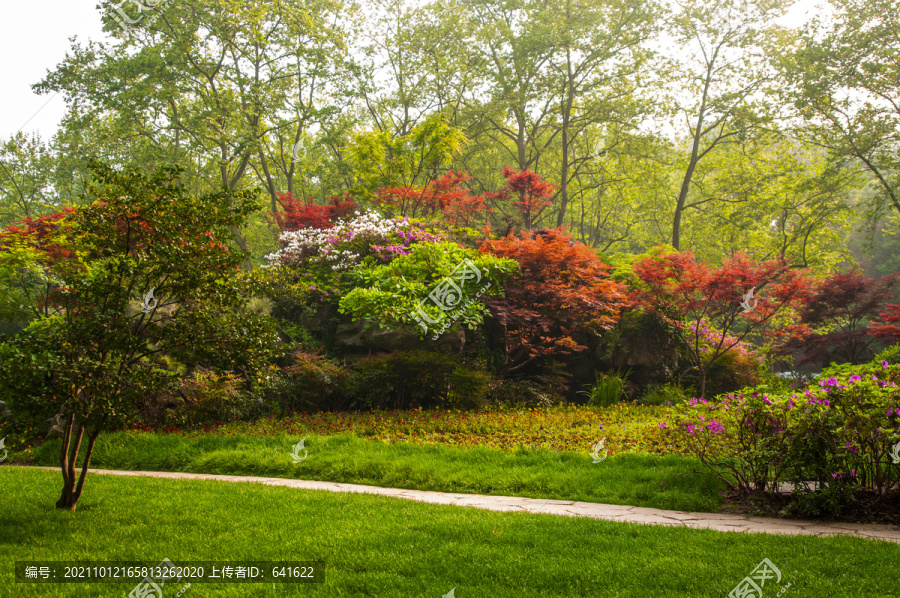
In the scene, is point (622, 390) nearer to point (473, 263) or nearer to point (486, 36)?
point (473, 263)

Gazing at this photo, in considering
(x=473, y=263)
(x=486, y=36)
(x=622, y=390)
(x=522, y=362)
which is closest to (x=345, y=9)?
(x=486, y=36)

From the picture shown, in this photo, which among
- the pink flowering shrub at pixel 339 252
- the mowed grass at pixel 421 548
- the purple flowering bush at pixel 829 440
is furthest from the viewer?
the pink flowering shrub at pixel 339 252

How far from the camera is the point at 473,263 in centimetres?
977

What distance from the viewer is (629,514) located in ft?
14.7

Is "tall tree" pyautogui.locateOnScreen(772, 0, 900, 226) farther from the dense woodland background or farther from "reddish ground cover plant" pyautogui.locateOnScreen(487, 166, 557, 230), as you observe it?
"reddish ground cover plant" pyautogui.locateOnScreen(487, 166, 557, 230)

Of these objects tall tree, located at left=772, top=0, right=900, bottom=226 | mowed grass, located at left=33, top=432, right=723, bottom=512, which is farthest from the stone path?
tall tree, located at left=772, top=0, right=900, bottom=226

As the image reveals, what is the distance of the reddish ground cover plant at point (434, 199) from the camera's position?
12820 millimetres

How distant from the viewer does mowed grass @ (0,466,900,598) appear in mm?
2846

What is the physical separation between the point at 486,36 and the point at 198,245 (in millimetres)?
17603

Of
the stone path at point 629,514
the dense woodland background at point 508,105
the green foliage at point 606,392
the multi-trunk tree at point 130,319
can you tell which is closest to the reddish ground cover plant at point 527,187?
the dense woodland background at point 508,105

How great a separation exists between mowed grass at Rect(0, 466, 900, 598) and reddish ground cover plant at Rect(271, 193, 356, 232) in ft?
29.9

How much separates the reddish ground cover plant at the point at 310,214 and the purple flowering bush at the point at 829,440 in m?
10.5

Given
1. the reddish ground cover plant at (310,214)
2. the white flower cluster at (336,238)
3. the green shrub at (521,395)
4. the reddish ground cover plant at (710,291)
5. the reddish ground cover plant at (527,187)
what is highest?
the reddish ground cover plant at (527,187)

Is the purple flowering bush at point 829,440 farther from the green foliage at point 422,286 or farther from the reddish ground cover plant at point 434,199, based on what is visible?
the reddish ground cover plant at point 434,199
